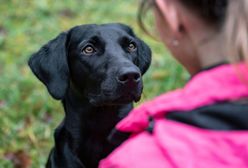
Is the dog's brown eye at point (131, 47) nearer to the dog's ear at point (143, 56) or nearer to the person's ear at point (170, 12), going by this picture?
the dog's ear at point (143, 56)

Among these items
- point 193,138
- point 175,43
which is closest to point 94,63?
point 175,43

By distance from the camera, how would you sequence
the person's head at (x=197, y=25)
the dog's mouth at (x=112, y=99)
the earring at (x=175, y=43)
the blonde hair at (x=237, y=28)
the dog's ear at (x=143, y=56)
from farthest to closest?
the dog's ear at (x=143, y=56) < the dog's mouth at (x=112, y=99) < the earring at (x=175, y=43) < the person's head at (x=197, y=25) < the blonde hair at (x=237, y=28)

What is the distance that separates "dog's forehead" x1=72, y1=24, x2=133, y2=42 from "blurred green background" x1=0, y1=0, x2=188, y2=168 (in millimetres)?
1544

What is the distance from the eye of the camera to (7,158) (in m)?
5.48

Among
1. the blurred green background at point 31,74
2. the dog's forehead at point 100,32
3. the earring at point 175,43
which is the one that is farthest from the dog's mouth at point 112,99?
the blurred green background at point 31,74

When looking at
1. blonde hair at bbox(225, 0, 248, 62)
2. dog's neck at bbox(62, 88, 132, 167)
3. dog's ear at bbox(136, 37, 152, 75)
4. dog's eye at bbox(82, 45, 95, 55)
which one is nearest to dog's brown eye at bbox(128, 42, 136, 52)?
dog's ear at bbox(136, 37, 152, 75)

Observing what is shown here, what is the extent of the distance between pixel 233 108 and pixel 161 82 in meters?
4.68

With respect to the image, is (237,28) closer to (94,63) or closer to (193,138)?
(193,138)

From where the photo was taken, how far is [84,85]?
4.16 meters

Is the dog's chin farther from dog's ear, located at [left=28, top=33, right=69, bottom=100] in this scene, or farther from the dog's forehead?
the dog's forehead

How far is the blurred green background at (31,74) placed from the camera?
5801 millimetres

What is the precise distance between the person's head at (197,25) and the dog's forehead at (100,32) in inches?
60.7

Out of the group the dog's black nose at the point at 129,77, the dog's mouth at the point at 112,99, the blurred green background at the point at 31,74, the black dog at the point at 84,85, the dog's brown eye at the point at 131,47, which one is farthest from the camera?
the blurred green background at the point at 31,74

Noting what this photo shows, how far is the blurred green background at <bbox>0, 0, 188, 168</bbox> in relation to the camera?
5801 mm
